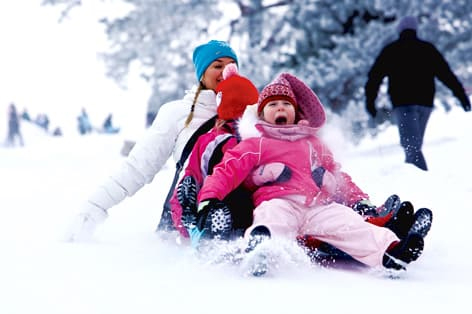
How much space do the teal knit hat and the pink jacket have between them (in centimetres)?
99

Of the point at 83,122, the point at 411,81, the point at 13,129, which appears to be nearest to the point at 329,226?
the point at 411,81

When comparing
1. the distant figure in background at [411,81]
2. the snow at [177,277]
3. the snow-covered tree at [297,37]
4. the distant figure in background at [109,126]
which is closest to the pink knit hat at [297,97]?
the snow at [177,277]

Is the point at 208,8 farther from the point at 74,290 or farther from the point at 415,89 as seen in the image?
the point at 74,290

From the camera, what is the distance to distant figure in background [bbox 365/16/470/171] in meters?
6.17

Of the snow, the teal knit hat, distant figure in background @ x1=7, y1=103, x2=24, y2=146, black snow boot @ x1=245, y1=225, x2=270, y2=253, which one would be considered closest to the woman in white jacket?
the teal knit hat

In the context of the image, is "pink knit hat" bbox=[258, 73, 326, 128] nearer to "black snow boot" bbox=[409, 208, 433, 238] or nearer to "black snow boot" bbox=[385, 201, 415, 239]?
"black snow boot" bbox=[385, 201, 415, 239]

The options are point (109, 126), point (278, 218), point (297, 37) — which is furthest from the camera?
point (109, 126)

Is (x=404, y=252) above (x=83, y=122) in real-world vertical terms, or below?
below

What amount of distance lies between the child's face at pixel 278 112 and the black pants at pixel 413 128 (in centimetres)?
348

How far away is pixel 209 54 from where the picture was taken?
147 inches

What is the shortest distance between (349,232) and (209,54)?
1742 millimetres

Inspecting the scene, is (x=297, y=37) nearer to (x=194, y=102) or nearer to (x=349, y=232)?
(x=194, y=102)

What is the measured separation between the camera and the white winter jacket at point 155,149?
3.37 meters

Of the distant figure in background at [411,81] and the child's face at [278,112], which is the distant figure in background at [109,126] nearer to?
the distant figure in background at [411,81]
